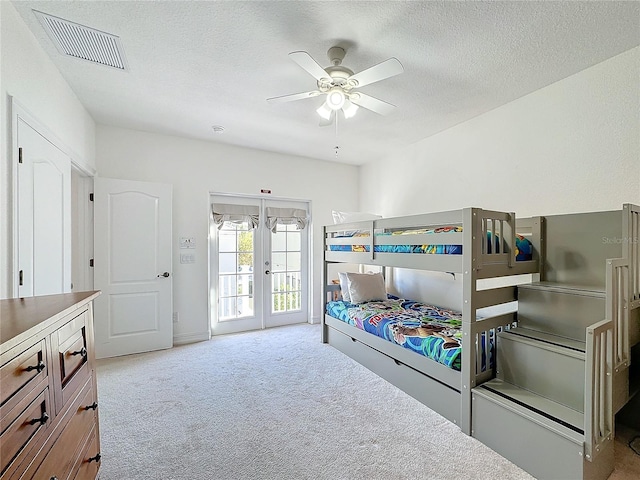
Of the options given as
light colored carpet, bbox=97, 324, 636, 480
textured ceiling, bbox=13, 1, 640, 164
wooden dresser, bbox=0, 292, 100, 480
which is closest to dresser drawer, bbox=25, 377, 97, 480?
wooden dresser, bbox=0, 292, 100, 480

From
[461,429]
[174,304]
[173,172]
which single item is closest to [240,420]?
[461,429]

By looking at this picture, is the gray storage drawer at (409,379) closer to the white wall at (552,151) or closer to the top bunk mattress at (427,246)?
the top bunk mattress at (427,246)

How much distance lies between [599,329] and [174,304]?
401 cm

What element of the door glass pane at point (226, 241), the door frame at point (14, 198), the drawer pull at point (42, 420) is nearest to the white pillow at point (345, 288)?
the door glass pane at point (226, 241)

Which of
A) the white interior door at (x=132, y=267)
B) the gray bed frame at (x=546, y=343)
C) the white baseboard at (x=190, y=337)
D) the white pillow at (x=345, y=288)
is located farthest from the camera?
the white pillow at (x=345, y=288)

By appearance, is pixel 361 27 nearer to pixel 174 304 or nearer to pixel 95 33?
pixel 95 33

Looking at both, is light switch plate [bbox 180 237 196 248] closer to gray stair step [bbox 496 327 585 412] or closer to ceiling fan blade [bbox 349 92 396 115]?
ceiling fan blade [bbox 349 92 396 115]

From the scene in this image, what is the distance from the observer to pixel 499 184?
297 cm

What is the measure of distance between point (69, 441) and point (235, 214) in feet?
10.9

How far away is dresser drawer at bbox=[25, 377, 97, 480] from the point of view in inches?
36.9

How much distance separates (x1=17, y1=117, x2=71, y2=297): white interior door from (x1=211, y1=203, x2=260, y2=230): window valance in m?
1.78

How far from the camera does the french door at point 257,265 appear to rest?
423cm

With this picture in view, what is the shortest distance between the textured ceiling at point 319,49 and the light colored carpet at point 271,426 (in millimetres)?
2628

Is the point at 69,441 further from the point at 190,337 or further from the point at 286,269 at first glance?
the point at 286,269
